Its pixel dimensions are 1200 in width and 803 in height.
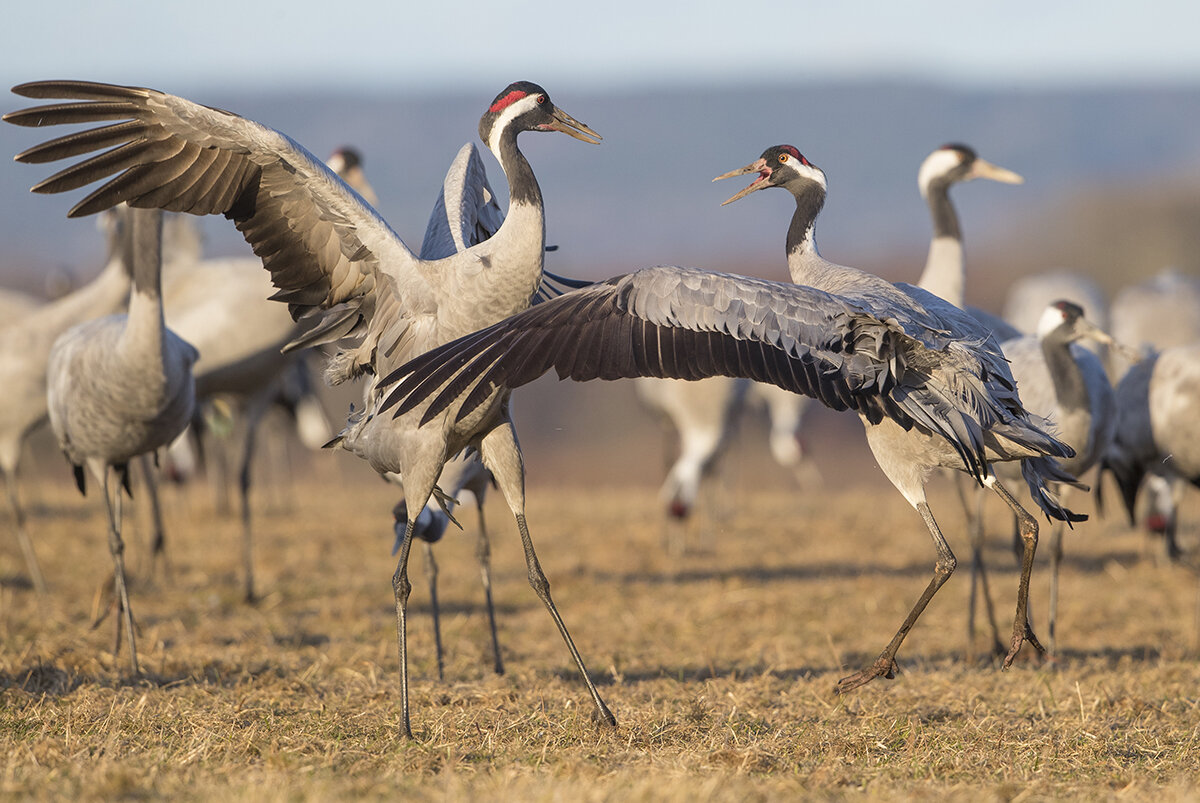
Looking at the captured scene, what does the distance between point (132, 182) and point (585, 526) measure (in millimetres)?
5910

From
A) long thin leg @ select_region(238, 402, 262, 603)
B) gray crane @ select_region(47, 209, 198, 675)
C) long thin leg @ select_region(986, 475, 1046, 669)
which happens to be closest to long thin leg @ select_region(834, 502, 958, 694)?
long thin leg @ select_region(986, 475, 1046, 669)

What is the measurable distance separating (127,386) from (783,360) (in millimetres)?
2910

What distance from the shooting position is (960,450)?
428 cm

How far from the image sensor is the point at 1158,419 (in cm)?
678

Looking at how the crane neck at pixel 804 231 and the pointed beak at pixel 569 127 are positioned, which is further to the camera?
the crane neck at pixel 804 231

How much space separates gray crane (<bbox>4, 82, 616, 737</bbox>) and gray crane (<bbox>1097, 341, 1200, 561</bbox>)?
3.62 metres

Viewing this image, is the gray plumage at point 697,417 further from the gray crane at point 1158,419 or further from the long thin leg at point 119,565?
the long thin leg at point 119,565

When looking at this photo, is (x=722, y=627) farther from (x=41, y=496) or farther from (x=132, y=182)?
(x=41, y=496)

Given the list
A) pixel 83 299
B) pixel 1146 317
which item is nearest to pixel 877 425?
pixel 83 299

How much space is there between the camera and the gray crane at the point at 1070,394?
5.84 m

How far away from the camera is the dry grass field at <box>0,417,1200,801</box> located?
3.40m

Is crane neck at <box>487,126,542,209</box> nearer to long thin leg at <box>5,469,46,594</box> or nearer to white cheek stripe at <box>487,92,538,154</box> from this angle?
white cheek stripe at <box>487,92,538,154</box>

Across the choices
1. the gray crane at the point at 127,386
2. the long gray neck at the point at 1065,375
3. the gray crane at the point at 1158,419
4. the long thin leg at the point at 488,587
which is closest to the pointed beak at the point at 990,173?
the gray crane at the point at 1158,419

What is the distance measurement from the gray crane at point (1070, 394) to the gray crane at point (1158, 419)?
0.69 metres
